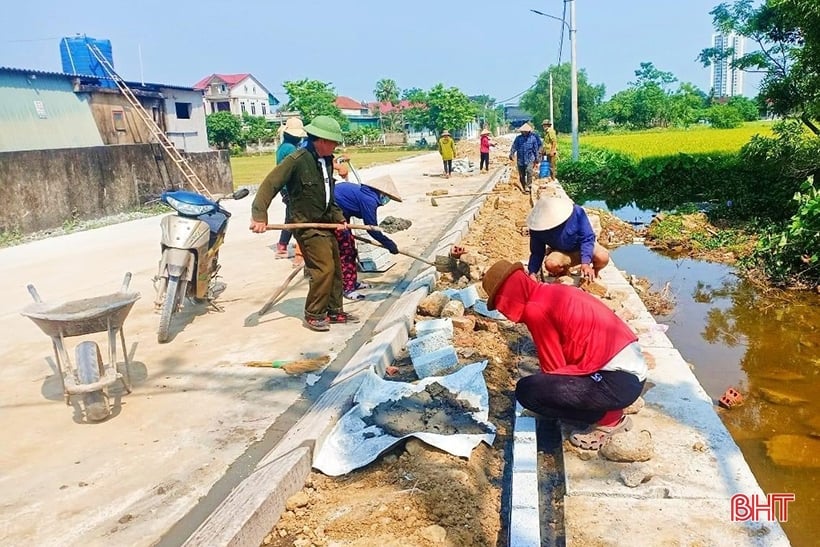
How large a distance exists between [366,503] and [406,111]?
2650 inches

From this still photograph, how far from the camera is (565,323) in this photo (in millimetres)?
3053

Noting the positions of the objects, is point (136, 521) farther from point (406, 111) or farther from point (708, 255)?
point (406, 111)

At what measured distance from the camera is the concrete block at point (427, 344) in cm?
426

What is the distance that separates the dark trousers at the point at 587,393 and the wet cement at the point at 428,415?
1.35 ft

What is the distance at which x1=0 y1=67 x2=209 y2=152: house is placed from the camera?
14.7 m

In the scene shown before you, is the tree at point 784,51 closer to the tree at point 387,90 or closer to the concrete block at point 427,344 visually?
the concrete block at point 427,344

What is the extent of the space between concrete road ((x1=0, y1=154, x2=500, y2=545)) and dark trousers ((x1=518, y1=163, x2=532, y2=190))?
8015 mm

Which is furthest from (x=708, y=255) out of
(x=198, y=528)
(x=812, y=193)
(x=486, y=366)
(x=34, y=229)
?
(x=34, y=229)

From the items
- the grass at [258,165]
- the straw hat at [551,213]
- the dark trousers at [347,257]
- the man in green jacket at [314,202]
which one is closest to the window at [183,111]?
the grass at [258,165]

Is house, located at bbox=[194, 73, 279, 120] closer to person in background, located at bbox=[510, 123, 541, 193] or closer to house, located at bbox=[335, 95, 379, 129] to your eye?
house, located at bbox=[335, 95, 379, 129]

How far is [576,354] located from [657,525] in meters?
0.86

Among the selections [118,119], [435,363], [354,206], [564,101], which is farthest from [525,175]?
[564,101]

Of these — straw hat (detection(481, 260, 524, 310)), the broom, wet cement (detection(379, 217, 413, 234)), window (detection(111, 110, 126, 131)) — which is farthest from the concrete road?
window (detection(111, 110, 126, 131))

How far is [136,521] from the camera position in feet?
9.10
